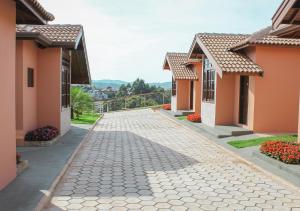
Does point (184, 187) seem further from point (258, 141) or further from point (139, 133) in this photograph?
point (139, 133)

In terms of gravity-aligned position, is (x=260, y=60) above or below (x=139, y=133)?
above

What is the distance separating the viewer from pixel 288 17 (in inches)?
326

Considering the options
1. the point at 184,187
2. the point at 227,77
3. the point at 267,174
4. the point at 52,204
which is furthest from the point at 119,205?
the point at 227,77

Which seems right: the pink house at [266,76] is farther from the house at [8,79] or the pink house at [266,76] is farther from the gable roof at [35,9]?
the house at [8,79]

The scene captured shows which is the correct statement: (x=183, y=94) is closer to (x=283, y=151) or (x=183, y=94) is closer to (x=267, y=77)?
(x=267, y=77)

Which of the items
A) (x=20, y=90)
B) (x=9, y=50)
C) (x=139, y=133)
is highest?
(x=9, y=50)

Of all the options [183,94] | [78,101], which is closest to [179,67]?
[183,94]

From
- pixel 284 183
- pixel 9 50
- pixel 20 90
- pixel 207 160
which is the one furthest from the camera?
pixel 20 90

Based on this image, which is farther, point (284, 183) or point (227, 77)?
point (227, 77)

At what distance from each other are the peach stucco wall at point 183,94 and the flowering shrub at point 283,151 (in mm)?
16630

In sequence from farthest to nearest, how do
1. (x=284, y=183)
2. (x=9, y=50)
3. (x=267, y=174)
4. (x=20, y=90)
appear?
(x=20, y=90) → (x=267, y=174) → (x=284, y=183) → (x=9, y=50)

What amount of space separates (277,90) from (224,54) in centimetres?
272

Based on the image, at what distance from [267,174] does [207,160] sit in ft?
6.66

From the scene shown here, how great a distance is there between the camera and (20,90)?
11.4 m
